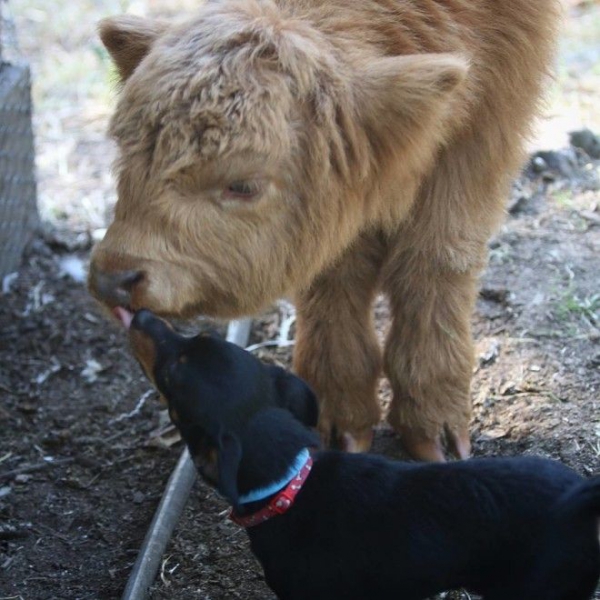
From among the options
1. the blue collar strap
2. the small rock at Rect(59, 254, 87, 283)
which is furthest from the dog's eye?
the small rock at Rect(59, 254, 87, 283)

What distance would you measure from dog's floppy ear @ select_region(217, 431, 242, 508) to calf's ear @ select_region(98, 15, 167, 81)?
154 cm

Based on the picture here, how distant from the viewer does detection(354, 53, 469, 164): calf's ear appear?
142 inches

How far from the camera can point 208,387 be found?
3.58m

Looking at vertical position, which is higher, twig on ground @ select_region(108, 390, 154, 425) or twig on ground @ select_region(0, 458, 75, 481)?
twig on ground @ select_region(0, 458, 75, 481)

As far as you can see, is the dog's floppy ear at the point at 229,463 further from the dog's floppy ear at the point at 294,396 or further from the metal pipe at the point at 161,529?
the metal pipe at the point at 161,529

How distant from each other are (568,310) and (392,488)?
7.07 ft

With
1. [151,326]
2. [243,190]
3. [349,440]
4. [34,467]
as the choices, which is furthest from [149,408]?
[243,190]

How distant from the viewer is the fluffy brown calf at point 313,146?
11.7ft

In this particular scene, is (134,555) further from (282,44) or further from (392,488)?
(282,44)

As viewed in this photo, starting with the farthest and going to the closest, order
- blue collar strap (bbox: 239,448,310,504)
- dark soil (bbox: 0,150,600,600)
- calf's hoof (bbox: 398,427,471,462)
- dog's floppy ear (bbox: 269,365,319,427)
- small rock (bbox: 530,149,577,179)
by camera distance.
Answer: small rock (bbox: 530,149,577,179)
calf's hoof (bbox: 398,427,471,462)
dark soil (bbox: 0,150,600,600)
dog's floppy ear (bbox: 269,365,319,427)
blue collar strap (bbox: 239,448,310,504)

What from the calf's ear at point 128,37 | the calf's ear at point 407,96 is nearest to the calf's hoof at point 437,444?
the calf's ear at point 407,96

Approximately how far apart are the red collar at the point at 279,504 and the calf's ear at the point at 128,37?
1.68 metres

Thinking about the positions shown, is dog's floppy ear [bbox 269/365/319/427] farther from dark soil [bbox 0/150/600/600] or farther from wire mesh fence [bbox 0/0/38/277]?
wire mesh fence [bbox 0/0/38/277]

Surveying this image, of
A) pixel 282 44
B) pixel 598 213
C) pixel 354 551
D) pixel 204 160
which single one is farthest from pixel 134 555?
pixel 598 213
